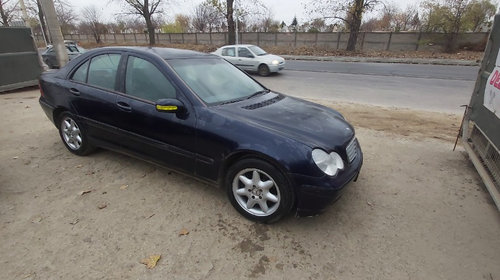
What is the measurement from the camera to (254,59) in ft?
44.9

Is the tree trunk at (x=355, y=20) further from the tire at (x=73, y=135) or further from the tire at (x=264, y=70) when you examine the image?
the tire at (x=73, y=135)

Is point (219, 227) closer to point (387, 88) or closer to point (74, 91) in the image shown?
point (74, 91)

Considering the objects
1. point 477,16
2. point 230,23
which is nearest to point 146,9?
point 230,23

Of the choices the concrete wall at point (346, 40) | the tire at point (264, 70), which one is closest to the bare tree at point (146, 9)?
the concrete wall at point (346, 40)

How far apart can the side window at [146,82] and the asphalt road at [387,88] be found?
6.31 metres

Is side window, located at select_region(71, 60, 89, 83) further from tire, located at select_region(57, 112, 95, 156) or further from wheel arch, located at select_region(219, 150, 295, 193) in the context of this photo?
wheel arch, located at select_region(219, 150, 295, 193)

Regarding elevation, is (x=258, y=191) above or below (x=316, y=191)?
below

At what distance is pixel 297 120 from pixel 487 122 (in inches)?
105

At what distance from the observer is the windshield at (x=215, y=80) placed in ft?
10.1

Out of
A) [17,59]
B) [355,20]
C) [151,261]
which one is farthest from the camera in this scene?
[355,20]

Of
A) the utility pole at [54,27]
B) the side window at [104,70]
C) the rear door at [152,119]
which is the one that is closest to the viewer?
the rear door at [152,119]

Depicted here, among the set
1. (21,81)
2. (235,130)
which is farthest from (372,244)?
(21,81)

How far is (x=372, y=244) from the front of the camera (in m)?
2.56

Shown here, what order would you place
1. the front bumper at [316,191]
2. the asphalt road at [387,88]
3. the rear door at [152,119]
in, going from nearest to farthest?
→ the front bumper at [316,191], the rear door at [152,119], the asphalt road at [387,88]
